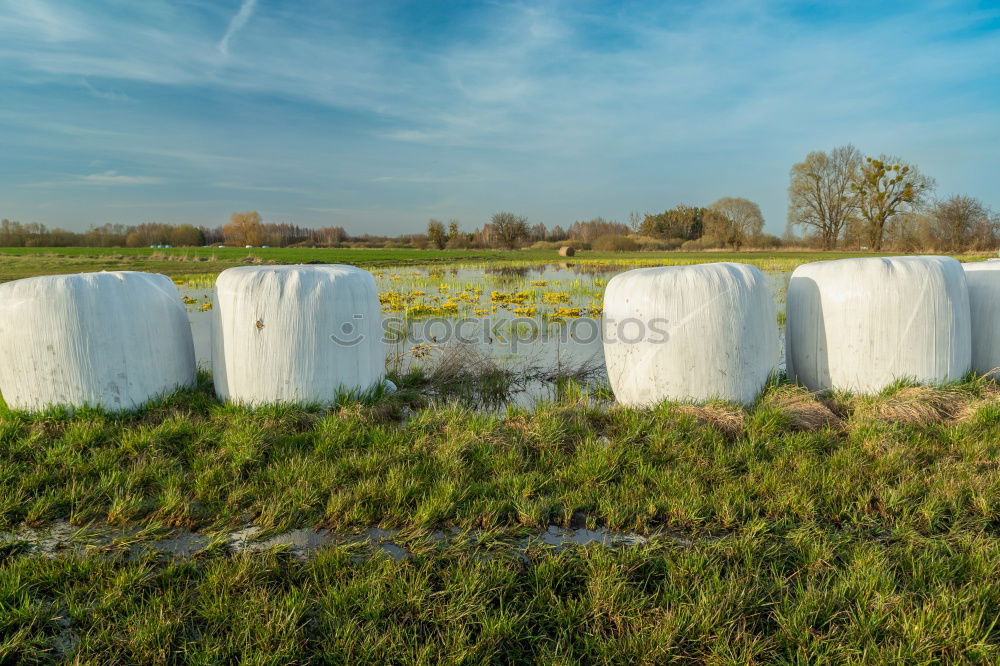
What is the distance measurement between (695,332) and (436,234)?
50.2 m

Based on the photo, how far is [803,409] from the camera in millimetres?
3658

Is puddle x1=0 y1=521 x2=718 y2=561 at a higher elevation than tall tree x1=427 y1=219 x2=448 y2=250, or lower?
lower

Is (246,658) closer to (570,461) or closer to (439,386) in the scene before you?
(570,461)

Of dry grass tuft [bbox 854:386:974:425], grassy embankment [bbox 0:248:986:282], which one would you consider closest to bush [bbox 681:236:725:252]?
grassy embankment [bbox 0:248:986:282]

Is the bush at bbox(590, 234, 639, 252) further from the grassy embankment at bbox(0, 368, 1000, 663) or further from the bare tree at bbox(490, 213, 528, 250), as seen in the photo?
the grassy embankment at bbox(0, 368, 1000, 663)

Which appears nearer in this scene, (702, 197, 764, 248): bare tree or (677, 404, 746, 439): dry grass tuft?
(677, 404, 746, 439): dry grass tuft

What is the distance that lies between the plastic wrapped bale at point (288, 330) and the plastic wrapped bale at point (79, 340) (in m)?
0.49

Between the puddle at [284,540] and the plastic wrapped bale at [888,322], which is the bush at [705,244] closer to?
the plastic wrapped bale at [888,322]

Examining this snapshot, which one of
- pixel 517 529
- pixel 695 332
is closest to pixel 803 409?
pixel 695 332

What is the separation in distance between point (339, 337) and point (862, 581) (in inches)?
124

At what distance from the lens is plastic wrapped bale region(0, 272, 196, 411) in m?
3.48

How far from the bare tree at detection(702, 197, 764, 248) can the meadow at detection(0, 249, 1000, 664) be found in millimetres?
52127

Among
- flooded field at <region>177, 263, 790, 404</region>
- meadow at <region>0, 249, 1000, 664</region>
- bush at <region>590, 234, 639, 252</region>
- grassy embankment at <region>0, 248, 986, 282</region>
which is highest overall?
bush at <region>590, 234, 639, 252</region>

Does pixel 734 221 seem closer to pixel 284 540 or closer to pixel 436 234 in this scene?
pixel 436 234
